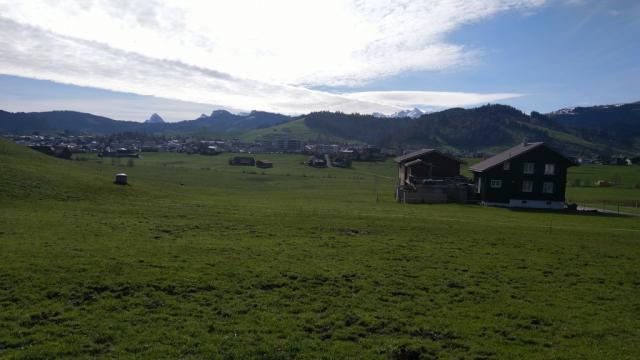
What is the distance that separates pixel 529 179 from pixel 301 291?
62984 millimetres

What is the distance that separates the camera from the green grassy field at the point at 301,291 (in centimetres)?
1320

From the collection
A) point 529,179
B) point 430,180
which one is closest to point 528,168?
point 529,179

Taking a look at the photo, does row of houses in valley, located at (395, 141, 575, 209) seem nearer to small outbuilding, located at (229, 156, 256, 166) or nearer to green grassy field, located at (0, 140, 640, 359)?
green grassy field, located at (0, 140, 640, 359)

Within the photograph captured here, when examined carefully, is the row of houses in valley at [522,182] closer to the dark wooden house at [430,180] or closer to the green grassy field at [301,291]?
the dark wooden house at [430,180]

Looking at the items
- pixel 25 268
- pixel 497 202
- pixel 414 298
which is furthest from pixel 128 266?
pixel 497 202

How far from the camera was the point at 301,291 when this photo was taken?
58.1 feet

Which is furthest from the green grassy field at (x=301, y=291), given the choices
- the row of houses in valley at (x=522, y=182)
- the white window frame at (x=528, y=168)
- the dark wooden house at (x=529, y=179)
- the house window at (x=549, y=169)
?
the house window at (x=549, y=169)

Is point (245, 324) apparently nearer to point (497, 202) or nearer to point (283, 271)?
point (283, 271)

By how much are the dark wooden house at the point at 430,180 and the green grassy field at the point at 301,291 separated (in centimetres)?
3493

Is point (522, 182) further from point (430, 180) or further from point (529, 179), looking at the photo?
point (430, 180)

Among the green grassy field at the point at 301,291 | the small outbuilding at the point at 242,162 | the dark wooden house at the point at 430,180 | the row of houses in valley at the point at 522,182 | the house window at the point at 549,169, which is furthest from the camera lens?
the small outbuilding at the point at 242,162

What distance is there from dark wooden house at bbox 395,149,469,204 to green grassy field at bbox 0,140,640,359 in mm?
34933

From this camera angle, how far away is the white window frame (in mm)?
70312

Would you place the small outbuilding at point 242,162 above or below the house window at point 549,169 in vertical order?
below
